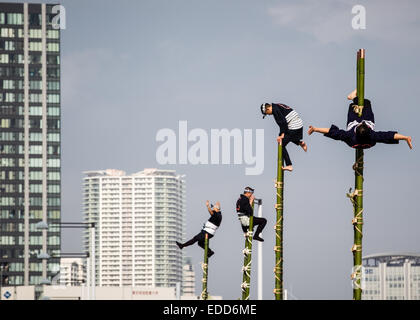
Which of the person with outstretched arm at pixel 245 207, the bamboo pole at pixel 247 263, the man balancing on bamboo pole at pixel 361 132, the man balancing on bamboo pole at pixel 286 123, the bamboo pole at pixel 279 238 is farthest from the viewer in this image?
the person with outstretched arm at pixel 245 207

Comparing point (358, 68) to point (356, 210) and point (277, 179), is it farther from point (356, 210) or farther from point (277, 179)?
point (277, 179)

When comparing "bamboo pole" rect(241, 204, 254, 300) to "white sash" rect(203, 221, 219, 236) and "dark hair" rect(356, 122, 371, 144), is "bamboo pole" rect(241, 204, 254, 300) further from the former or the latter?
"dark hair" rect(356, 122, 371, 144)

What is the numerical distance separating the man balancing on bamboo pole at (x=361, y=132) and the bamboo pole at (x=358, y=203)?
0.16 metres

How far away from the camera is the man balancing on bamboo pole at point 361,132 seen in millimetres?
16031

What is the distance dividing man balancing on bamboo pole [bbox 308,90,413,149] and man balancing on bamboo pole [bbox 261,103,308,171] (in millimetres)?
4206

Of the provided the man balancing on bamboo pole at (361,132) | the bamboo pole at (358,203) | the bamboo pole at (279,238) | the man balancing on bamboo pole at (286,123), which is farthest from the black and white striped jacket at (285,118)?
the bamboo pole at (358,203)

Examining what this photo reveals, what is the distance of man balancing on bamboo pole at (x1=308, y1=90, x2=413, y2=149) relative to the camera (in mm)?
16031

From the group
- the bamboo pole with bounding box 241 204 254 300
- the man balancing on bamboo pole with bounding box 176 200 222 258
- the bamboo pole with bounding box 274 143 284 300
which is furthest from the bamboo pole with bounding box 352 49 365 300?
the man balancing on bamboo pole with bounding box 176 200 222 258

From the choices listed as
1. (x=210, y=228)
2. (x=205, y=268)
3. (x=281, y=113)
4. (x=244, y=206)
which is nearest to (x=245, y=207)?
(x=244, y=206)

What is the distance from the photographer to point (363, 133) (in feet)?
52.4

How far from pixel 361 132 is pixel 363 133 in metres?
0.04

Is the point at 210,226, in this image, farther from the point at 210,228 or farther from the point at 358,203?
the point at 358,203

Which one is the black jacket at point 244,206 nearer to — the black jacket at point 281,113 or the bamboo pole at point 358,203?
the black jacket at point 281,113
